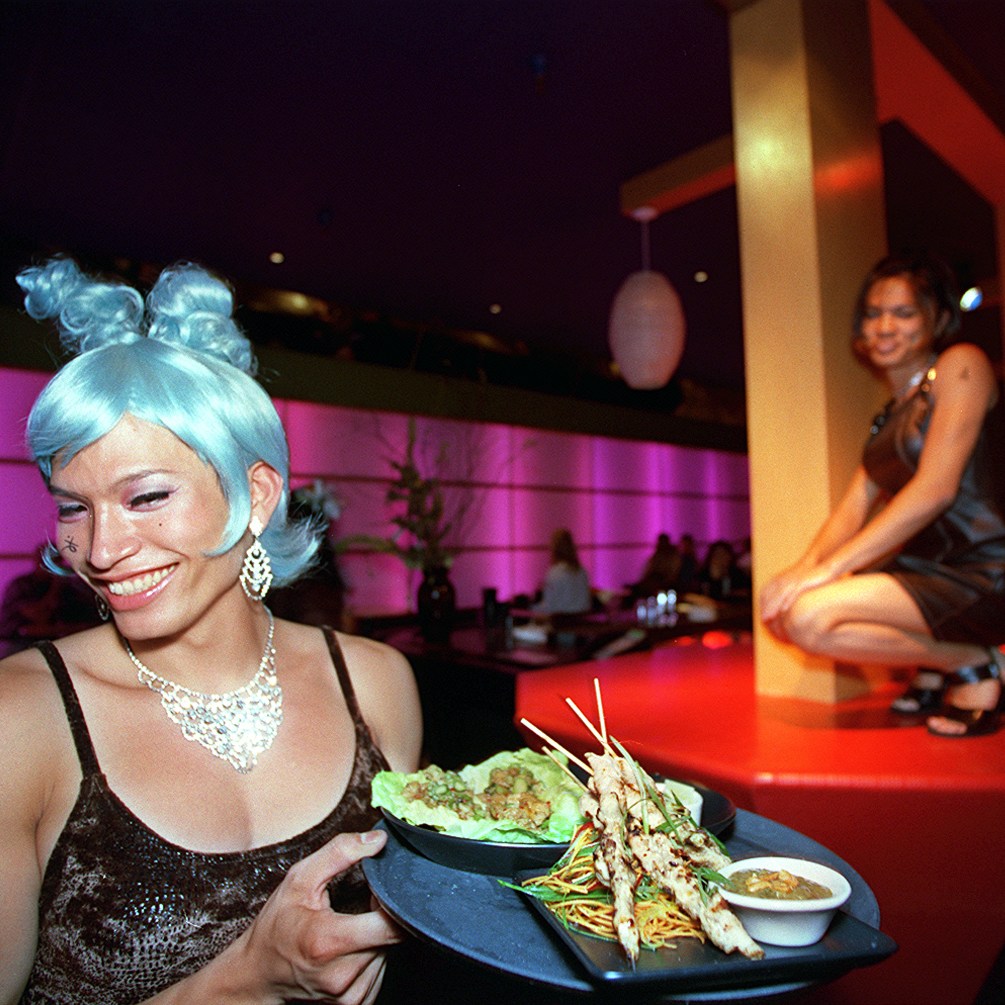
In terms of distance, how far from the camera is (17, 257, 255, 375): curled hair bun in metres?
1.25

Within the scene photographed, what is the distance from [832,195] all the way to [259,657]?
2390mm

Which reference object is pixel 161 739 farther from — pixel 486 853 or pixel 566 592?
pixel 566 592

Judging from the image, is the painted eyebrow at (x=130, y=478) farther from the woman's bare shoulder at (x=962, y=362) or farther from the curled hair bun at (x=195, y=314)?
the woman's bare shoulder at (x=962, y=362)

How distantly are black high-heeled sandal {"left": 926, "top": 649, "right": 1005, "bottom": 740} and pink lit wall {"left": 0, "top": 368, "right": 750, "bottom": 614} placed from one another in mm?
4115

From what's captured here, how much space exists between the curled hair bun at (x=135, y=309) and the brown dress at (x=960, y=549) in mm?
1803

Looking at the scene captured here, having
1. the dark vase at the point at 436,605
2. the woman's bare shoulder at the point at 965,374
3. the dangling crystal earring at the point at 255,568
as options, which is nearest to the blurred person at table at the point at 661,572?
the dark vase at the point at 436,605

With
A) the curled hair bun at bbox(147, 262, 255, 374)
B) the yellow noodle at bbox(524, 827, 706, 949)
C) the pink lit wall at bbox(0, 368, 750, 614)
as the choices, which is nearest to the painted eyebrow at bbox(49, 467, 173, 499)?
the curled hair bun at bbox(147, 262, 255, 374)

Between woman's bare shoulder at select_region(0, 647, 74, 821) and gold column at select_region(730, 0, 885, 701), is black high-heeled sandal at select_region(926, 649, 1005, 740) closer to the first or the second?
gold column at select_region(730, 0, 885, 701)

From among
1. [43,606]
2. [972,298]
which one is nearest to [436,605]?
→ [43,606]

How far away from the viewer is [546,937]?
0.88 meters

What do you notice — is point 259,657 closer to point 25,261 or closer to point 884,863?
point 25,261

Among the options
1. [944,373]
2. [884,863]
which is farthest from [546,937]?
[944,373]

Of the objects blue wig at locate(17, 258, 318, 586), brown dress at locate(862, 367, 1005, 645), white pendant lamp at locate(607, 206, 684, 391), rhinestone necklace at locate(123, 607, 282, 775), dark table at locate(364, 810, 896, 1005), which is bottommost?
dark table at locate(364, 810, 896, 1005)

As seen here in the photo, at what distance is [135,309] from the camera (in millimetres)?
1302
